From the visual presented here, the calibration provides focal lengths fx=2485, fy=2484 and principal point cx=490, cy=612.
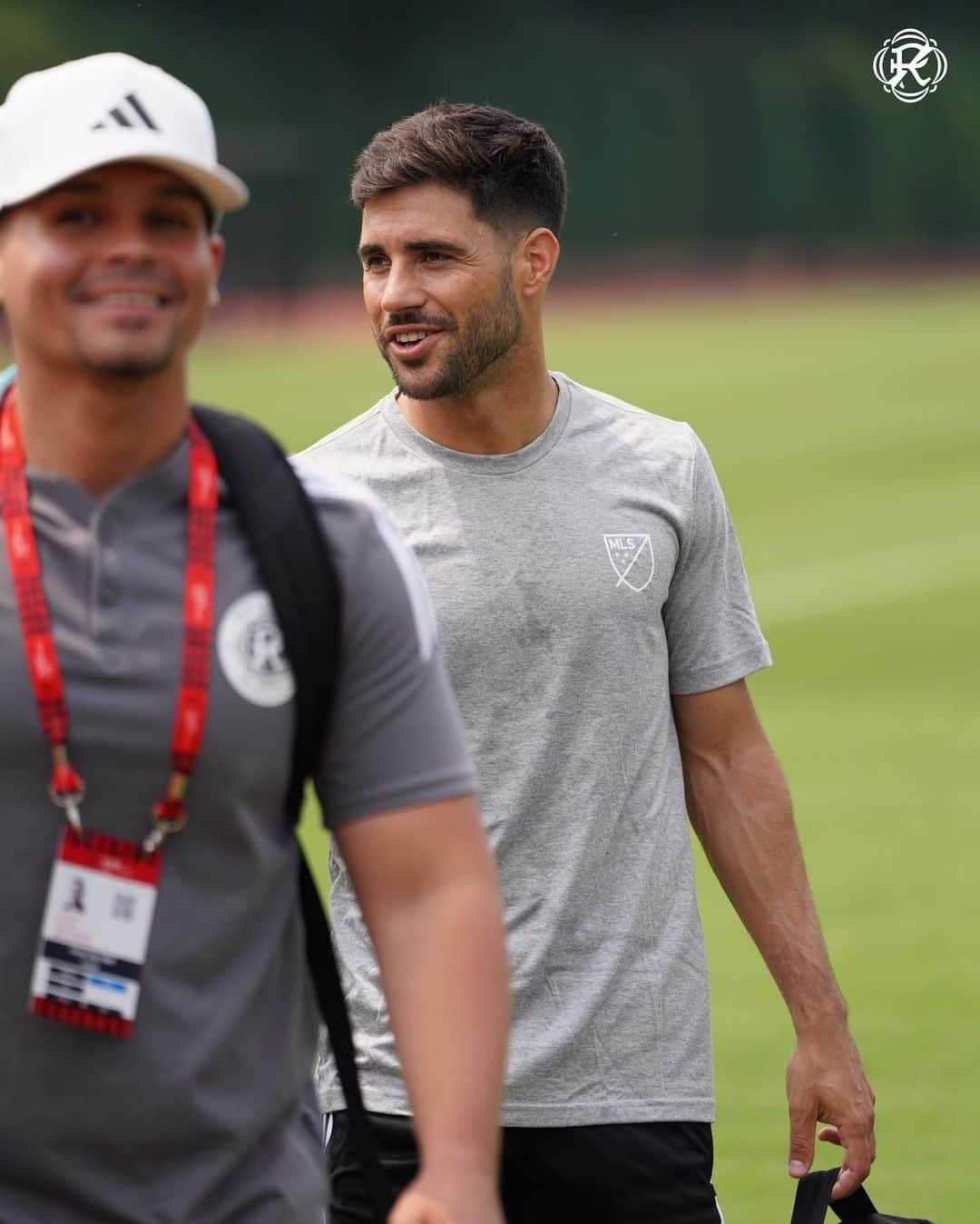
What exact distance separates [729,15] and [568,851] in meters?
60.4

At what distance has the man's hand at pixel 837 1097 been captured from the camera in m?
4.36

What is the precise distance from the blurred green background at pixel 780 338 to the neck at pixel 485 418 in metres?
3.24

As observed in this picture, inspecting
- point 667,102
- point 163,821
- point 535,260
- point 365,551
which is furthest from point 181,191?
point 667,102

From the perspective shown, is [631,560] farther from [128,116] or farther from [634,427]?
[128,116]

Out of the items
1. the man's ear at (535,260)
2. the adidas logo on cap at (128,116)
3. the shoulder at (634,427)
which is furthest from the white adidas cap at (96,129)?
the man's ear at (535,260)

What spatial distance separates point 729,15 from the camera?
62.3 m

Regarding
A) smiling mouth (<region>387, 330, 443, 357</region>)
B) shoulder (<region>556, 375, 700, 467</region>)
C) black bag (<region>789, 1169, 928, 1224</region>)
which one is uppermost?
smiling mouth (<region>387, 330, 443, 357</region>)

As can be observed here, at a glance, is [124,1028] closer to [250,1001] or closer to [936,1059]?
[250,1001]

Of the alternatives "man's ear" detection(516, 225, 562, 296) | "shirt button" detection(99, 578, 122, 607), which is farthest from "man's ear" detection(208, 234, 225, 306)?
"man's ear" detection(516, 225, 562, 296)

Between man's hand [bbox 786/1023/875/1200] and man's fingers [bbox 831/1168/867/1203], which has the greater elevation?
man's hand [bbox 786/1023/875/1200]

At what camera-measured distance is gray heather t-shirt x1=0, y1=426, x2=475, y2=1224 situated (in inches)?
105

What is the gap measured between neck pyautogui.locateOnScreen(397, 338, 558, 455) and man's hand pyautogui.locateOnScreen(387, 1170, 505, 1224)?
1932 millimetres

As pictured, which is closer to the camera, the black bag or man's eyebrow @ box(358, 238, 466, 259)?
the black bag

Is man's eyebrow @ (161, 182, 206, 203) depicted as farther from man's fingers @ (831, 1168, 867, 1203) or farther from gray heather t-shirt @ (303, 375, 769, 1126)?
man's fingers @ (831, 1168, 867, 1203)
